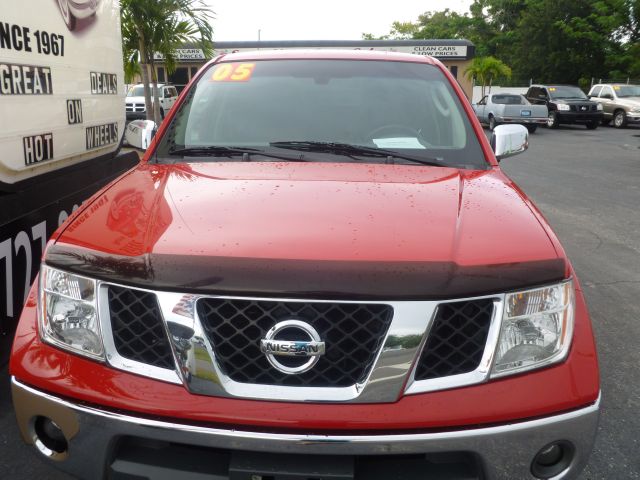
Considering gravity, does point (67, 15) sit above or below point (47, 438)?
above

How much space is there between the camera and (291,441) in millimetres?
1568

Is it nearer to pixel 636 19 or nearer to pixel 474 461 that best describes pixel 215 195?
pixel 474 461

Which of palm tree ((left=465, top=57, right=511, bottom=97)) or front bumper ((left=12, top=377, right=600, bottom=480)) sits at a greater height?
palm tree ((left=465, top=57, right=511, bottom=97))

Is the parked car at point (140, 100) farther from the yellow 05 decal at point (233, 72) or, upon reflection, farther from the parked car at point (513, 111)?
the yellow 05 decal at point (233, 72)

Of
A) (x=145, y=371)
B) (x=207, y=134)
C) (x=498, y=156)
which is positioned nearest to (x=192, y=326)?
(x=145, y=371)

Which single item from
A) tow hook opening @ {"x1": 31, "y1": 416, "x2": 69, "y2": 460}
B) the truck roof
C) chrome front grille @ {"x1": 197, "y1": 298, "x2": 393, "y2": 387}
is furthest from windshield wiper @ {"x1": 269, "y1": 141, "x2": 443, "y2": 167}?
tow hook opening @ {"x1": 31, "y1": 416, "x2": 69, "y2": 460}

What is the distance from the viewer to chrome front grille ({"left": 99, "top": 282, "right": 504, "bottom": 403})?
1.60m

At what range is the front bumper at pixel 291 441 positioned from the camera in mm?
1565

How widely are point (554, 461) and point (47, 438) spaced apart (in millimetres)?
1463

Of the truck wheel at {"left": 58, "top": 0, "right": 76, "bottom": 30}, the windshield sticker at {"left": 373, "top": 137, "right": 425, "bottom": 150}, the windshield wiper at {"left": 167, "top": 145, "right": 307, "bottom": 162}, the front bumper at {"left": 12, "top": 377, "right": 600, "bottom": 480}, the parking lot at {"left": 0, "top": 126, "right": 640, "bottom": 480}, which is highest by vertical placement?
the truck wheel at {"left": 58, "top": 0, "right": 76, "bottom": 30}

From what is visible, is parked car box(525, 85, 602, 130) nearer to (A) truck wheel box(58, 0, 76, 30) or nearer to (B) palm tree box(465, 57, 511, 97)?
(B) palm tree box(465, 57, 511, 97)

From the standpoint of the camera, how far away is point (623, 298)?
4551 millimetres

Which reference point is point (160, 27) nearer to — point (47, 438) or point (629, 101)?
point (47, 438)

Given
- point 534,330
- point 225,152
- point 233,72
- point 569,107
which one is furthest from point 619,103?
point 534,330
